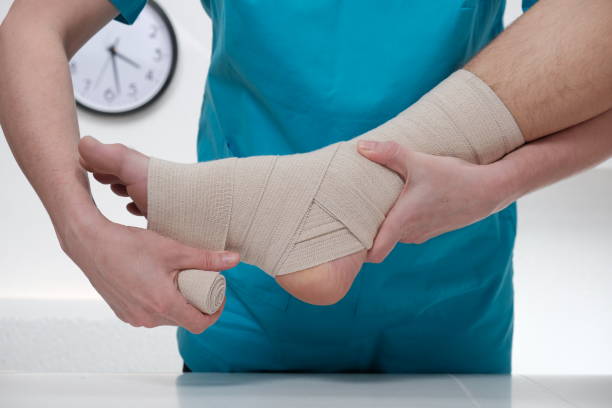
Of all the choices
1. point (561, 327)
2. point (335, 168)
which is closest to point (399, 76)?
point (335, 168)

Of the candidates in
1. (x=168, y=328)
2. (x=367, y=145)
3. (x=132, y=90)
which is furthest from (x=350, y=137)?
(x=132, y=90)

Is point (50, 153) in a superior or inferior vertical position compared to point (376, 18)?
inferior

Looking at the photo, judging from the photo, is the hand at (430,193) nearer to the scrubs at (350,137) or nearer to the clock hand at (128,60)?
the scrubs at (350,137)

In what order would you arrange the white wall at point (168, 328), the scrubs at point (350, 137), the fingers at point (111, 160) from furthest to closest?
the white wall at point (168, 328) < the scrubs at point (350, 137) < the fingers at point (111, 160)

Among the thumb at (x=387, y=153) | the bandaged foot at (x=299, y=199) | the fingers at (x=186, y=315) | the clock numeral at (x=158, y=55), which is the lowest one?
the fingers at (x=186, y=315)

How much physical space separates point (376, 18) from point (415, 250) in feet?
0.95

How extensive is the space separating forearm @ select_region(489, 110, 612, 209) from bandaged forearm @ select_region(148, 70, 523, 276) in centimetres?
5

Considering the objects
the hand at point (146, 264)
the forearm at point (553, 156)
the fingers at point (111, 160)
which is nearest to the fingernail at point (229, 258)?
the hand at point (146, 264)

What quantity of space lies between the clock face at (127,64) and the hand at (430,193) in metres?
1.93

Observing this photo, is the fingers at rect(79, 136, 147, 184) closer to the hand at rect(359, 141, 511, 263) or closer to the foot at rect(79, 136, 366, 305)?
the foot at rect(79, 136, 366, 305)

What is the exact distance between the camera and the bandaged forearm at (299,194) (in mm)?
693

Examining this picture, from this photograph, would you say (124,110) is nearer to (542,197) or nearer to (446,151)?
(542,197)

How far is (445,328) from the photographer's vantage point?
2.96 feet

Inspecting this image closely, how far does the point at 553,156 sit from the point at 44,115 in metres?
0.57
